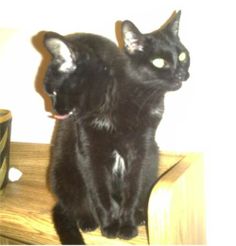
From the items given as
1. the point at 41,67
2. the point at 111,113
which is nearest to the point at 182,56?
the point at 111,113

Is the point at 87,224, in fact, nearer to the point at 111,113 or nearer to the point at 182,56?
the point at 111,113

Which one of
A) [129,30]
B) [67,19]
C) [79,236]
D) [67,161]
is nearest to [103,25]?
[67,19]

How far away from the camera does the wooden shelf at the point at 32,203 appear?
903mm

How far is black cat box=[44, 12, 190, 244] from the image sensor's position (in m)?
0.78

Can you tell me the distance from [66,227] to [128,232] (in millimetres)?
154

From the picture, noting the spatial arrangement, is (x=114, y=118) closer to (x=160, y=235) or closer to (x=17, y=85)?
(x=160, y=235)

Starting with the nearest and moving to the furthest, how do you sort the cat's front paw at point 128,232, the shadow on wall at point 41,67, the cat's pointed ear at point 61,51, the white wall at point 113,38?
the cat's pointed ear at point 61,51 → the cat's front paw at point 128,232 → the white wall at point 113,38 → the shadow on wall at point 41,67

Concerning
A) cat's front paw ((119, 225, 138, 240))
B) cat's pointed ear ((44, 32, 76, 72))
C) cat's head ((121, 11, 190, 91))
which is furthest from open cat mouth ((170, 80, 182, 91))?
cat's front paw ((119, 225, 138, 240))

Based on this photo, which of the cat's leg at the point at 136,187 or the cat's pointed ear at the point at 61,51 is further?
the cat's leg at the point at 136,187

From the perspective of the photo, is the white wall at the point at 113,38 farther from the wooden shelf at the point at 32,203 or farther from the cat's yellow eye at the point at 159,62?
the cat's yellow eye at the point at 159,62

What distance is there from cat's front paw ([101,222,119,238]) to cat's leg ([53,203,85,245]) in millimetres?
55

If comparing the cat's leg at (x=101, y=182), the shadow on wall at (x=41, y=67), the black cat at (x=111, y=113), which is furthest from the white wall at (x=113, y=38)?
the cat's leg at (x=101, y=182)

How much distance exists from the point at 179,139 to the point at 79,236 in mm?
415

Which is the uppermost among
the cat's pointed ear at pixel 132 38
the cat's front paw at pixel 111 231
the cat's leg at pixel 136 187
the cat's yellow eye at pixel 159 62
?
the cat's pointed ear at pixel 132 38
